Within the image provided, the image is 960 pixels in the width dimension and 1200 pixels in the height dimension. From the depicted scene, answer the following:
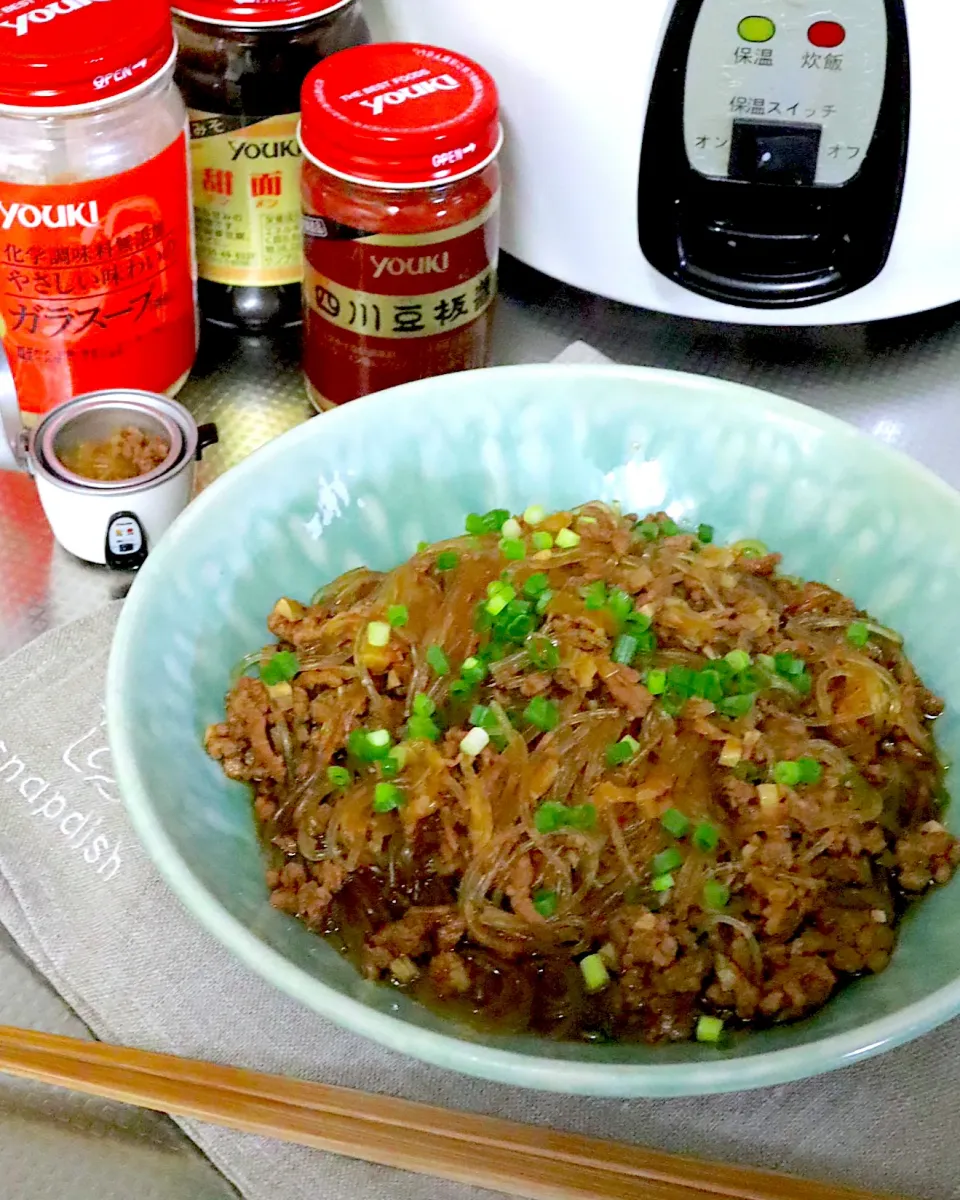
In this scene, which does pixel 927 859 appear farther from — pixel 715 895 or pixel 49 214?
pixel 49 214

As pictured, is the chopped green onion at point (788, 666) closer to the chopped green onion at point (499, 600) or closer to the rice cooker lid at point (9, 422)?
the chopped green onion at point (499, 600)

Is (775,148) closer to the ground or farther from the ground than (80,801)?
farther from the ground

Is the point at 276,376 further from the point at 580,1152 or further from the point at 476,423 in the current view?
the point at 580,1152

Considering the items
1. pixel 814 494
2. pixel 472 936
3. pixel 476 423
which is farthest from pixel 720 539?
pixel 472 936

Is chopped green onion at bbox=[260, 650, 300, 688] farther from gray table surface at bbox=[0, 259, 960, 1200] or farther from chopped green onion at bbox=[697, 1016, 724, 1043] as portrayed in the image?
chopped green onion at bbox=[697, 1016, 724, 1043]

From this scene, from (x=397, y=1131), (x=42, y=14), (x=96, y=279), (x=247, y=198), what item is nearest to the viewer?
(x=397, y=1131)

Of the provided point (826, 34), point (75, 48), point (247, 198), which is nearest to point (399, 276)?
point (247, 198)

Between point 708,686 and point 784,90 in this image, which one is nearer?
point 708,686
